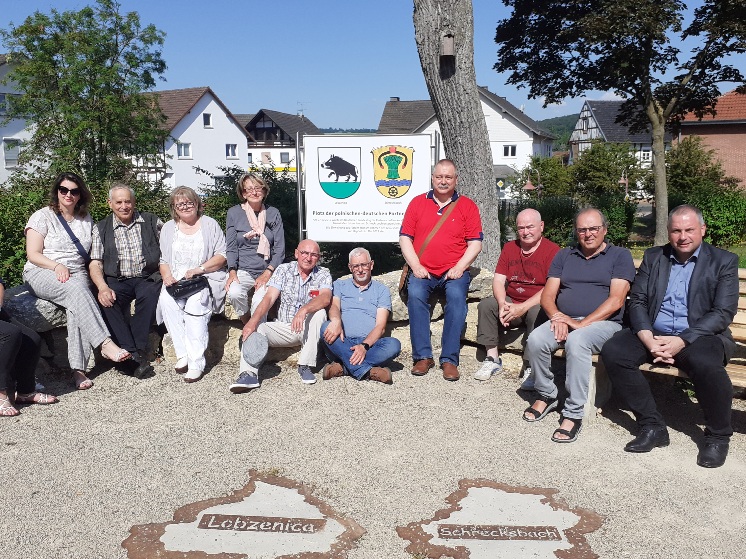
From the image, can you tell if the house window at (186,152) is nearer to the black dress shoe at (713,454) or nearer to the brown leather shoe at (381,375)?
the brown leather shoe at (381,375)

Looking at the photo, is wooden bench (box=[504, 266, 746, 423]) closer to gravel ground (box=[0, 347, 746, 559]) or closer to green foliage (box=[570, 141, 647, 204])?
gravel ground (box=[0, 347, 746, 559])

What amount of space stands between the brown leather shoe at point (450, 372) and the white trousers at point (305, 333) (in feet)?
3.50

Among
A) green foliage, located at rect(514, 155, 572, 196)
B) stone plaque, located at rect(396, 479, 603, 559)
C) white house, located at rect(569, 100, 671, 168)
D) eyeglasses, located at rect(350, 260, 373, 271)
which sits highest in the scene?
white house, located at rect(569, 100, 671, 168)

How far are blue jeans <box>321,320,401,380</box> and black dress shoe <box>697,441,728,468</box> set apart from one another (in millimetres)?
2387

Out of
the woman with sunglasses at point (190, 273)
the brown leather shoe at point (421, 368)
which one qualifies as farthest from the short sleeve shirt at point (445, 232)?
the woman with sunglasses at point (190, 273)

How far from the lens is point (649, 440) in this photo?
4434mm

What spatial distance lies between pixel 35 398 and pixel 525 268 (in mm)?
3893

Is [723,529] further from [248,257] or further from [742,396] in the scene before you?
[248,257]

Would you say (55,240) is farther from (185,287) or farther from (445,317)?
(445,317)

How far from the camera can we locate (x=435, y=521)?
356 cm

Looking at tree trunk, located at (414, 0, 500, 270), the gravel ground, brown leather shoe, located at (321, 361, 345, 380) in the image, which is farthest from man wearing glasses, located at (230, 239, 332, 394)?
tree trunk, located at (414, 0, 500, 270)

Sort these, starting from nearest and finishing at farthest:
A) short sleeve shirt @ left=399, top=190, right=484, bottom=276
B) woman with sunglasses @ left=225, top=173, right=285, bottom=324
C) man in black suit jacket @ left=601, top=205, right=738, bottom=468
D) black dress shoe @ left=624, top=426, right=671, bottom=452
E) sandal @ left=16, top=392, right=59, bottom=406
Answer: man in black suit jacket @ left=601, top=205, right=738, bottom=468
black dress shoe @ left=624, top=426, right=671, bottom=452
sandal @ left=16, top=392, right=59, bottom=406
short sleeve shirt @ left=399, top=190, right=484, bottom=276
woman with sunglasses @ left=225, top=173, right=285, bottom=324

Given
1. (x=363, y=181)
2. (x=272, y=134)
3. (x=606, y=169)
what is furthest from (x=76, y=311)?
(x=272, y=134)

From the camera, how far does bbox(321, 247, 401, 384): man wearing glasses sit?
568 centimetres
